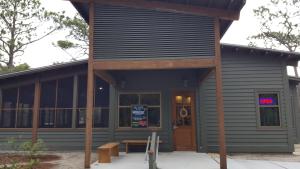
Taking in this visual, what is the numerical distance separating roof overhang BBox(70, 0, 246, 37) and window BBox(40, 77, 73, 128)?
3.84 meters

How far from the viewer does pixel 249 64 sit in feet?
31.6

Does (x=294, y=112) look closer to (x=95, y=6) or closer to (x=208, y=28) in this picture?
(x=208, y=28)

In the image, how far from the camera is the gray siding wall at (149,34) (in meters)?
6.73

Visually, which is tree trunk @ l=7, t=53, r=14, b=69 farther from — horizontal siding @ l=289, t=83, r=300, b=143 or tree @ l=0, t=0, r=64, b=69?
horizontal siding @ l=289, t=83, r=300, b=143

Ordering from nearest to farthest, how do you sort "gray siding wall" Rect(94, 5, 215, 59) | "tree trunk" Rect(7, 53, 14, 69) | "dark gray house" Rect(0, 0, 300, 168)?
"gray siding wall" Rect(94, 5, 215, 59), "dark gray house" Rect(0, 0, 300, 168), "tree trunk" Rect(7, 53, 14, 69)

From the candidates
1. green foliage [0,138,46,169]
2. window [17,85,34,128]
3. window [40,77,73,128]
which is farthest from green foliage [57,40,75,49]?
green foliage [0,138,46,169]

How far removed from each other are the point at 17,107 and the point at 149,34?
6385 millimetres

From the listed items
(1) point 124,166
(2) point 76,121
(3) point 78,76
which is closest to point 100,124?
(2) point 76,121

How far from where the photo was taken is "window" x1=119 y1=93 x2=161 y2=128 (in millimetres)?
9547

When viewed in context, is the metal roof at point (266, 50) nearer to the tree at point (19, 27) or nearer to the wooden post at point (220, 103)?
the wooden post at point (220, 103)

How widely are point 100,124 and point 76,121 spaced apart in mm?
936

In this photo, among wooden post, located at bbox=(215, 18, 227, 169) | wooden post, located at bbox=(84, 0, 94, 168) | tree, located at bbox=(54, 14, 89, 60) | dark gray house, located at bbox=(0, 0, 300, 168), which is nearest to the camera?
wooden post, located at bbox=(215, 18, 227, 169)

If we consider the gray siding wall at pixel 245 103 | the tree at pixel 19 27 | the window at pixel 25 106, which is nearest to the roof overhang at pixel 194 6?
the gray siding wall at pixel 245 103

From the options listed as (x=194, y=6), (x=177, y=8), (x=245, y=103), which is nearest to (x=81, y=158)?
(x=177, y=8)
